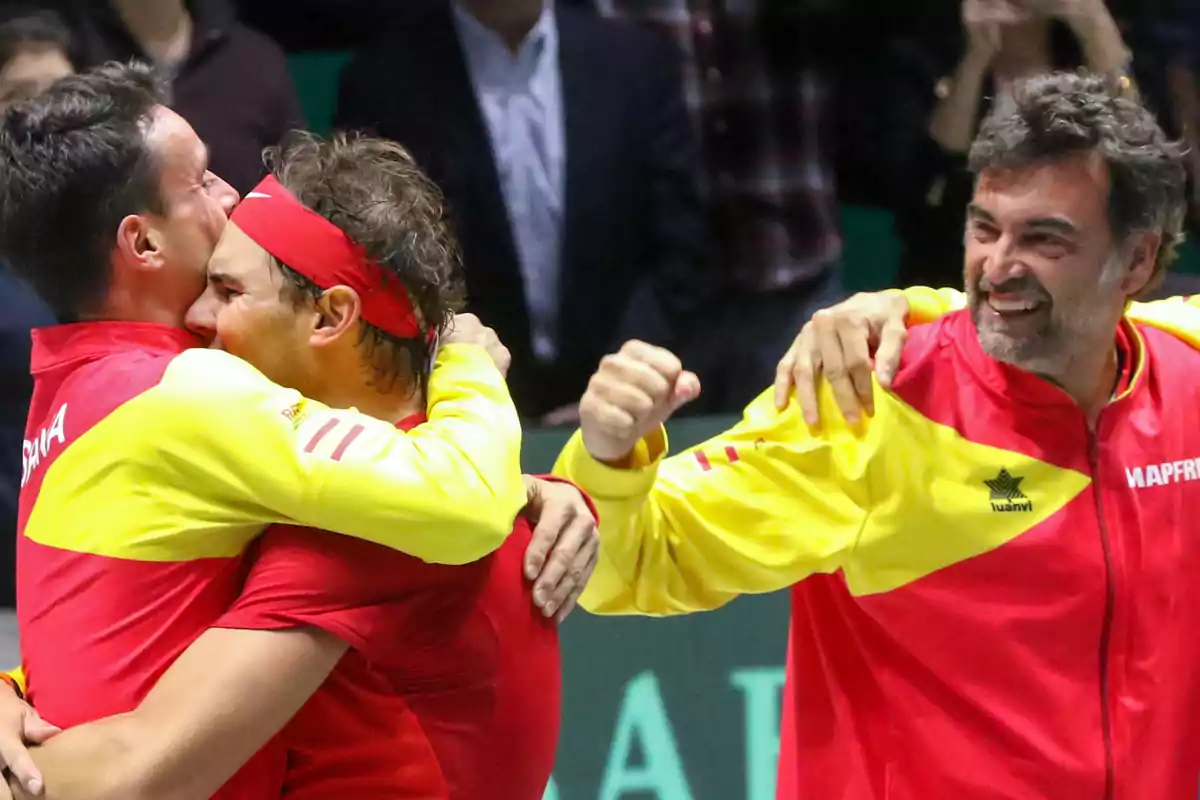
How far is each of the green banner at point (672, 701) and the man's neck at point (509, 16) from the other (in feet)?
3.85

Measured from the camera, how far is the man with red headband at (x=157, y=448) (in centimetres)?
135

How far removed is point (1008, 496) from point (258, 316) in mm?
932

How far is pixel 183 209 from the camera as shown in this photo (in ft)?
4.99

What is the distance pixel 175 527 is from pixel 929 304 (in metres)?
1.07

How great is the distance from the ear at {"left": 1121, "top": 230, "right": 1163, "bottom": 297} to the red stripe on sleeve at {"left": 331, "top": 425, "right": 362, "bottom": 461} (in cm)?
103

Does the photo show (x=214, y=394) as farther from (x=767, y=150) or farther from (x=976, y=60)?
(x=976, y=60)

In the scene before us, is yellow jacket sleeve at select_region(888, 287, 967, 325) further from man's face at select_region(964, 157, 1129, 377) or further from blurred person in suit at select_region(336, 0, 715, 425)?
blurred person in suit at select_region(336, 0, 715, 425)

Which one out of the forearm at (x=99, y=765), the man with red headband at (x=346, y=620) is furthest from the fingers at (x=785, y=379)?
the forearm at (x=99, y=765)

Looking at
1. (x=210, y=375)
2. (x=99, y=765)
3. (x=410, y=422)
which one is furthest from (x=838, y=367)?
(x=99, y=765)

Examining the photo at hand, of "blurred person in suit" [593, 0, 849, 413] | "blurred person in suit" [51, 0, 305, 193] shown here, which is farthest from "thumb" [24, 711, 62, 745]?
"blurred person in suit" [593, 0, 849, 413]

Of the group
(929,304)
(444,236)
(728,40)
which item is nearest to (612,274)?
(728,40)

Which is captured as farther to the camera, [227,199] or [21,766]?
[227,199]

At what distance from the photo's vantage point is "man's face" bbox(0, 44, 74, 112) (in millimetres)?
2900

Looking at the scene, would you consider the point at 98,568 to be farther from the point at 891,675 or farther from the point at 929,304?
the point at 929,304
